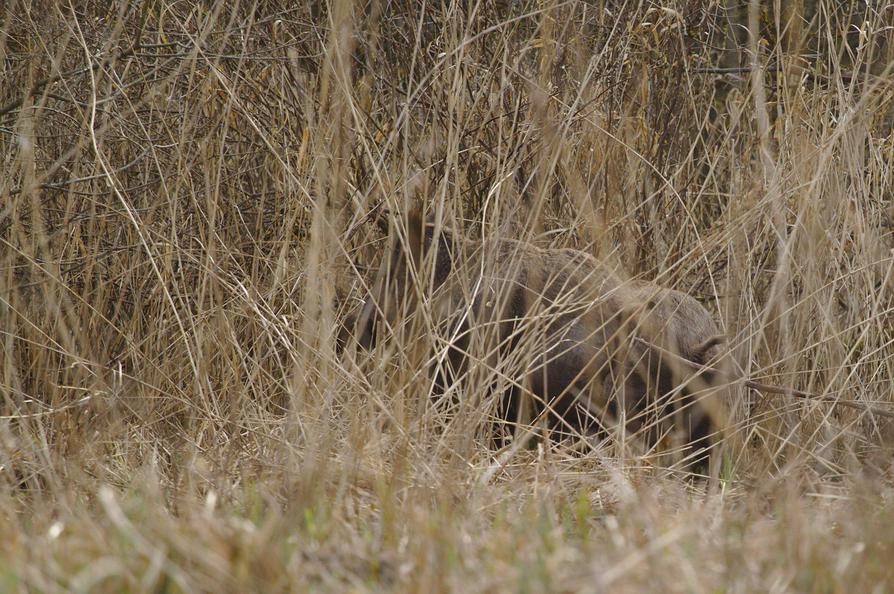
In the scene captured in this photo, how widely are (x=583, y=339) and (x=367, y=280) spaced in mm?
884

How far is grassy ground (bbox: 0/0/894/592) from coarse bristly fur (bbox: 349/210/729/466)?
0.37 ft

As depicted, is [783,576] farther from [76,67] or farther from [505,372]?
[76,67]

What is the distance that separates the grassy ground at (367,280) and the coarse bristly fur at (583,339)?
0.11 metres

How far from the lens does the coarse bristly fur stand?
9.44 ft

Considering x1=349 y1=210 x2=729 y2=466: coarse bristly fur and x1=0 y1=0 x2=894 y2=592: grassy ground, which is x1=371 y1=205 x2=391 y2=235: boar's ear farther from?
x1=349 y1=210 x2=729 y2=466: coarse bristly fur

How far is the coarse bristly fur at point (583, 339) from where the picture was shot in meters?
2.88

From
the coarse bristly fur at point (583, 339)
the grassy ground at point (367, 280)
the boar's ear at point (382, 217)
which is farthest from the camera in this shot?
the boar's ear at point (382, 217)

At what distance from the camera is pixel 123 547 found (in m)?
1.56

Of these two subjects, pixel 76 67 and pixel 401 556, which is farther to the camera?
pixel 76 67

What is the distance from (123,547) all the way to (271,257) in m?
2.24

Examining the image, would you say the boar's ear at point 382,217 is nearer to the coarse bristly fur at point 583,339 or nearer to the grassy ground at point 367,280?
the grassy ground at point 367,280

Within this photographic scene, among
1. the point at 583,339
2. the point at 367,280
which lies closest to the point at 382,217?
the point at 367,280

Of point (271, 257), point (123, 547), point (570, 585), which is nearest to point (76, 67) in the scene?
point (271, 257)

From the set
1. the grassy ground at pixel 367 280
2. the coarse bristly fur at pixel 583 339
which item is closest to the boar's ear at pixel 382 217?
the grassy ground at pixel 367 280
